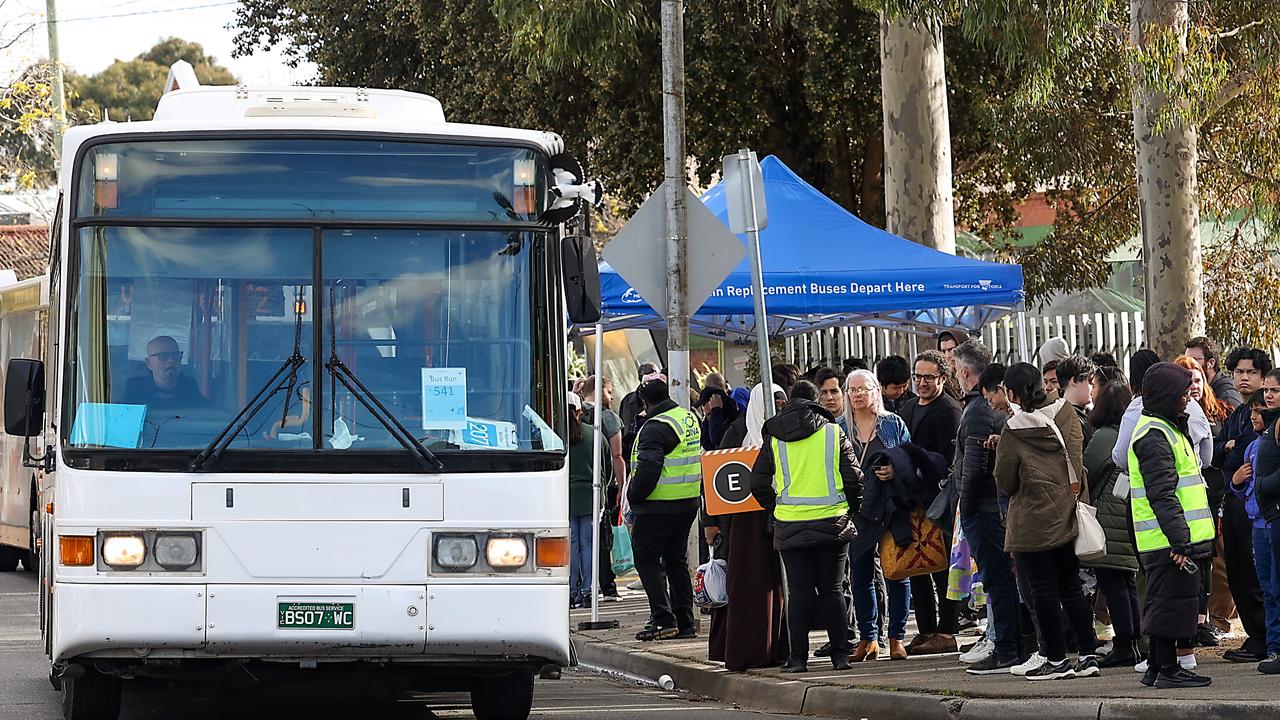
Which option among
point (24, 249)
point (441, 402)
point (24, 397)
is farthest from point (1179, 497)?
point (24, 249)

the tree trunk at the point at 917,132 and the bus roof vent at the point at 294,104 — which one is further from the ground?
the tree trunk at the point at 917,132

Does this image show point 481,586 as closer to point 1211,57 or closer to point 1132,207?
point 1211,57

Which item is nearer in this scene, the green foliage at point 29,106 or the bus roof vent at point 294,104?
the bus roof vent at point 294,104

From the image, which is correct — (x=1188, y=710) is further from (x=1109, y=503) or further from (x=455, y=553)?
(x=455, y=553)

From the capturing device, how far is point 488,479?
8.30 metres

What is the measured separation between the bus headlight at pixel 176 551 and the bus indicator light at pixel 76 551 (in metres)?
0.29

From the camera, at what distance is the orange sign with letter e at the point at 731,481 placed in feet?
35.9

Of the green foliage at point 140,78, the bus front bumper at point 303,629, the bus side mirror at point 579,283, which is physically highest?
the green foliage at point 140,78

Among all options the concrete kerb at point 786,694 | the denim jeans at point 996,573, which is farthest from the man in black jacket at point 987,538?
the concrete kerb at point 786,694

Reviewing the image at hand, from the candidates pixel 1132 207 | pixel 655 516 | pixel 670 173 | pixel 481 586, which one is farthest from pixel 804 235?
pixel 1132 207

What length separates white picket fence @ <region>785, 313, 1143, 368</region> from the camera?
17625 millimetres

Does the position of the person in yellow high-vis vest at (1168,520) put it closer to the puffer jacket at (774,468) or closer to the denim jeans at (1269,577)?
the denim jeans at (1269,577)

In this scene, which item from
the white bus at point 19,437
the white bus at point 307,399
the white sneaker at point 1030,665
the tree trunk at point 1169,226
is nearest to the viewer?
the white bus at point 307,399

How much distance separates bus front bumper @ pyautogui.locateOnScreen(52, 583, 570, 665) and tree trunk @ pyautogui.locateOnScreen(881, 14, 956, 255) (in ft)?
36.1
